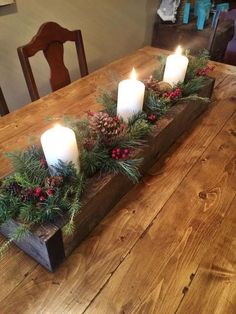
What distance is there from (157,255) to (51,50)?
3.45 ft

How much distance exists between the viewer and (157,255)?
57cm

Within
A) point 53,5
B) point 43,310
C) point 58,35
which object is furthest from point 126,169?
point 53,5

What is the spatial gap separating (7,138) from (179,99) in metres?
0.60

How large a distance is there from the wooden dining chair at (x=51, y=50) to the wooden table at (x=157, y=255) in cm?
40

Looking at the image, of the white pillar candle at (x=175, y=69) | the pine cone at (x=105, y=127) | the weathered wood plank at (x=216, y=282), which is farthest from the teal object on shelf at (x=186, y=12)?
the weathered wood plank at (x=216, y=282)

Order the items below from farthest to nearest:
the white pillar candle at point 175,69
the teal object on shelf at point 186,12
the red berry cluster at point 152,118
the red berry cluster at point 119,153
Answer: the teal object on shelf at point 186,12
the white pillar candle at point 175,69
the red berry cluster at point 152,118
the red berry cluster at point 119,153

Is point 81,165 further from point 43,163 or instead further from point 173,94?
point 173,94

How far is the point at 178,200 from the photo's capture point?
688 mm

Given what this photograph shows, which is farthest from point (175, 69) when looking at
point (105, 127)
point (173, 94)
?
point (105, 127)

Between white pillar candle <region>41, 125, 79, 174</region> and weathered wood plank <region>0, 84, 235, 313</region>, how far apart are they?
0.64 feet

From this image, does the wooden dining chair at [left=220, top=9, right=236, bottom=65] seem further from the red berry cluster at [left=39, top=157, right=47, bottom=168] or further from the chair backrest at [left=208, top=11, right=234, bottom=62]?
the red berry cluster at [left=39, top=157, right=47, bottom=168]

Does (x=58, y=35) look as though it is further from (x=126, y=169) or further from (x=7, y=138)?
(x=126, y=169)

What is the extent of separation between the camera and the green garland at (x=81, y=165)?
51 centimetres

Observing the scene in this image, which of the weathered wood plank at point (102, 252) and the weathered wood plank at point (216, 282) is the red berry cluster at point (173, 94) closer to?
the weathered wood plank at point (102, 252)
